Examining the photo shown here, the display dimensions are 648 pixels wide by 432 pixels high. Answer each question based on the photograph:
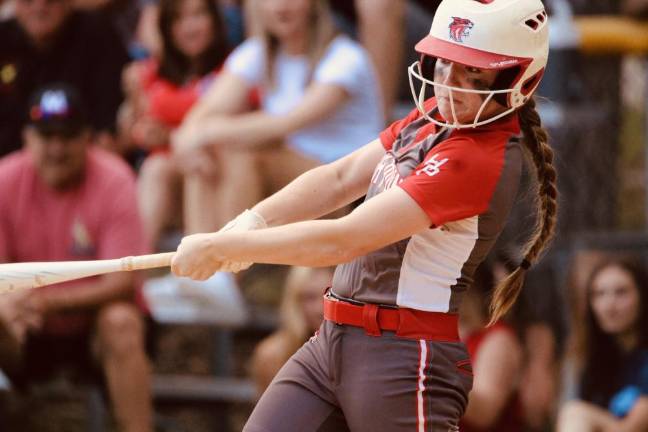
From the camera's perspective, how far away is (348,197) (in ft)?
12.1

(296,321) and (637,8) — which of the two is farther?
(637,8)

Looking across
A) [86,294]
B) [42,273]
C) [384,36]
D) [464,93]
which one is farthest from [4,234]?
[464,93]

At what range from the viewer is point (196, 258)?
322cm

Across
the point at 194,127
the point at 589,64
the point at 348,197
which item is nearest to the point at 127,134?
the point at 194,127

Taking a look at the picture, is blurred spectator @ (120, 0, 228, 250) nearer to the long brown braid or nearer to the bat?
the bat

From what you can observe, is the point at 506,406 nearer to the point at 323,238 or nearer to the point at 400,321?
A: the point at 400,321

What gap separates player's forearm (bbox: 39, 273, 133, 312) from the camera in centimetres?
570

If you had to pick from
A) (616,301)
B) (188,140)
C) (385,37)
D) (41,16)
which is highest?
(41,16)

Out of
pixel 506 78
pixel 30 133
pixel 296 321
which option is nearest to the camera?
pixel 506 78

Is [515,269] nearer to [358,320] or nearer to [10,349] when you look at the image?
[358,320]

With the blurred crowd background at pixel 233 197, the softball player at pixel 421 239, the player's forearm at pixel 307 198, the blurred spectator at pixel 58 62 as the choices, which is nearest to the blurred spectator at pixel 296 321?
the blurred crowd background at pixel 233 197

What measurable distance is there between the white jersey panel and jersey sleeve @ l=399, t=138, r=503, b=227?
0.11m

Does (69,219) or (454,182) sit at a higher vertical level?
(454,182)

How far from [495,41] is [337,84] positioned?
2.55 metres
